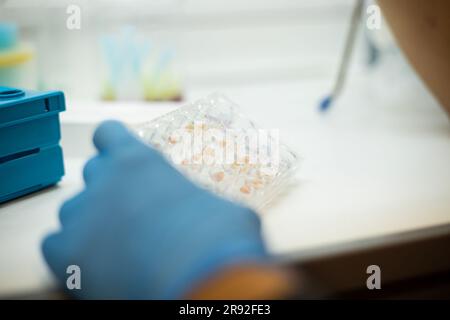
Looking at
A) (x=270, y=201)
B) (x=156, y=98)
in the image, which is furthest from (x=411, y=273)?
(x=156, y=98)

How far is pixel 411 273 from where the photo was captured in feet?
2.31

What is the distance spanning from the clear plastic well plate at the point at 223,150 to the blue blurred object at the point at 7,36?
13.9 inches

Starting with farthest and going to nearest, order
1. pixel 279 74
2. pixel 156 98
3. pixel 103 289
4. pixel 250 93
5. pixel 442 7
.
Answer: pixel 279 74
pixel 250 93
pixel 156 98
pixel 442 7
pixel 103 289

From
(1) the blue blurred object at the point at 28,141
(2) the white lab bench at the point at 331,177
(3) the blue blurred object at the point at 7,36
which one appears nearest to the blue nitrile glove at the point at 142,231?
(2) the white lab bench at the point at 331,177

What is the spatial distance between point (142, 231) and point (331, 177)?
1.45 feet

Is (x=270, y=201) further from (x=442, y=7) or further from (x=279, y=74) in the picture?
(x=279, y=74)

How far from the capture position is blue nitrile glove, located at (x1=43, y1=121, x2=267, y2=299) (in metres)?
0.45

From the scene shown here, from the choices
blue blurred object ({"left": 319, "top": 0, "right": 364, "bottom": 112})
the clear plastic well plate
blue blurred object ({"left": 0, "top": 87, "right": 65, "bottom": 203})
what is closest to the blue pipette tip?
blue blurred object ({"left": 319, "top": 0, "right": 364, "bottom": 112})

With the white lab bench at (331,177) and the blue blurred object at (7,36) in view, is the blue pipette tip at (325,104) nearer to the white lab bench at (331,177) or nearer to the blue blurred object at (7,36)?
the white lab bench at (331,177)

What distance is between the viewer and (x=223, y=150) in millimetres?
798

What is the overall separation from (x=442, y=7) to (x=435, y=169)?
26 centimetres

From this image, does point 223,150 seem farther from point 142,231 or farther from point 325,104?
point 325,104

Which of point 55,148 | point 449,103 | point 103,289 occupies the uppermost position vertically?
point 449,103

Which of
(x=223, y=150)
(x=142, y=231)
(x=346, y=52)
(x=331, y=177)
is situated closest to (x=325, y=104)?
(x=346, y=52)
